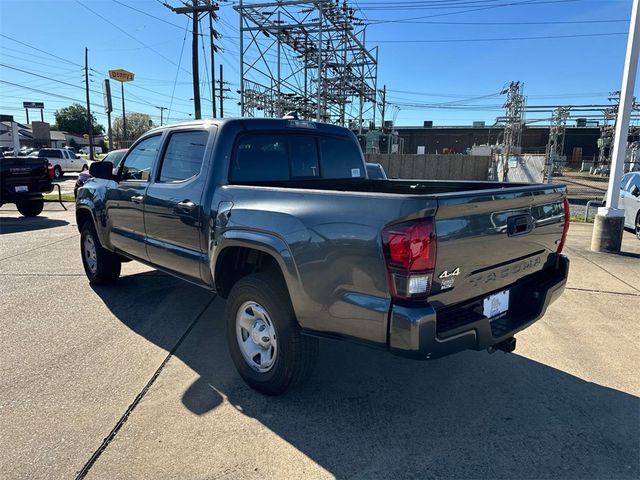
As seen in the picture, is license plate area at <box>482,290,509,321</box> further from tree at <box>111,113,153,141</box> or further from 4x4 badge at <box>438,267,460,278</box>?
tree at <box>111,113,153,141</box>

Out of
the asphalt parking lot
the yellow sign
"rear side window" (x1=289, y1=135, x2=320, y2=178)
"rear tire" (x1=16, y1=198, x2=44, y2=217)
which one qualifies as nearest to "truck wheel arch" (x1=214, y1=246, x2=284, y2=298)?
the asphalt parking lot

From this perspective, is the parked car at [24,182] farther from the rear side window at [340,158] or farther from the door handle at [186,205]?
the rear side window at [340,158]

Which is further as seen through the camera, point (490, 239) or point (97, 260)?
point (97, 260)

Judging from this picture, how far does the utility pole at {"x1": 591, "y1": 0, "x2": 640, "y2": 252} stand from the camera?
24.5 ft

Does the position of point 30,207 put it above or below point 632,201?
below

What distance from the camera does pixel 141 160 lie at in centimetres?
477

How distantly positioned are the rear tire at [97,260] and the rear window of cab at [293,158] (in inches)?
114

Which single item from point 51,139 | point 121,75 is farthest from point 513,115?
point 51,139

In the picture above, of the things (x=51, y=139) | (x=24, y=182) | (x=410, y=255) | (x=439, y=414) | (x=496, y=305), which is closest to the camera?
(x=410, y=255)

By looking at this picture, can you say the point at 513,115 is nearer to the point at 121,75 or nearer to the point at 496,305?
the point at 496,305

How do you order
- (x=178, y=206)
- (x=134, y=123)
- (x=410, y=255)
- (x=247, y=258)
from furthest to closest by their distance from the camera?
(x=134, y=123)
(x=178, y=206)
(x=247, y=258)
(x=410, y=255)

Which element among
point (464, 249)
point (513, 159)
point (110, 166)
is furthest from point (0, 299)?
point (513, 159)

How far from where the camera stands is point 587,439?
2762 millimetres

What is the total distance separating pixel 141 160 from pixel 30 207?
10.5m
